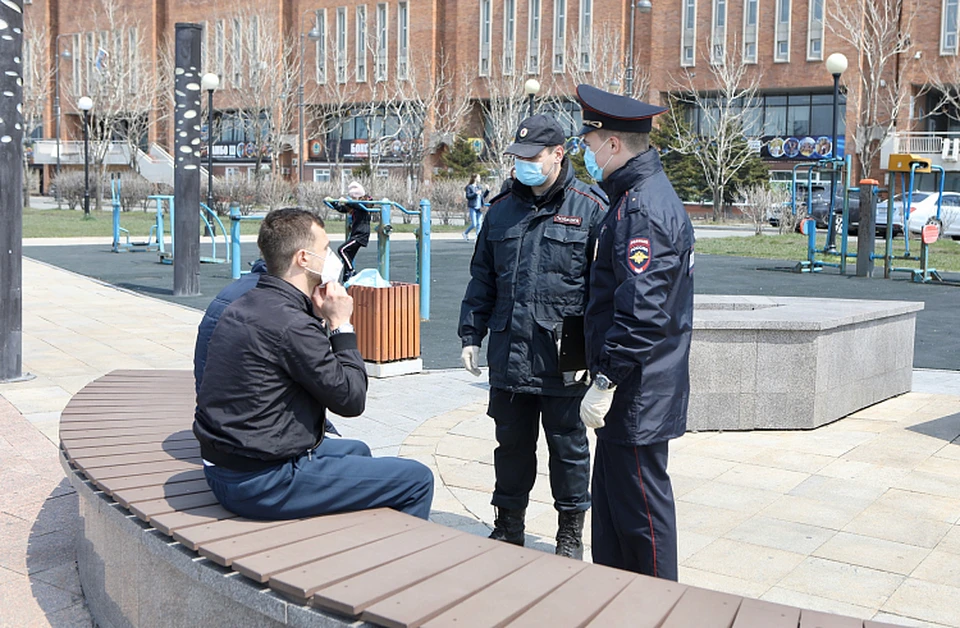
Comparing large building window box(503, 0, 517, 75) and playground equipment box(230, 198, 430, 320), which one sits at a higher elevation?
large building window box(503, 0, 517, 75)

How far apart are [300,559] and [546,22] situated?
56.4 metres

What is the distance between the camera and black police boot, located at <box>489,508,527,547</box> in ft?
15.1

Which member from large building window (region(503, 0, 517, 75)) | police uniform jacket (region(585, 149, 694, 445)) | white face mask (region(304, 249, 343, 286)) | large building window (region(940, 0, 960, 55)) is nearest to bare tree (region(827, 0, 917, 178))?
large building window (region(940, 0, 960, 55))

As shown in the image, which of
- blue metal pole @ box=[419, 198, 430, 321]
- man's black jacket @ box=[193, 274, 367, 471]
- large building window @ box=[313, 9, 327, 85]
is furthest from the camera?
large building window @ box=[313, 9, 327, 85]

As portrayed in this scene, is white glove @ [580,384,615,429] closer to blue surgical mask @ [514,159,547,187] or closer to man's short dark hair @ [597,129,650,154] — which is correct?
man's short dark hair @ [597,129,650,154]

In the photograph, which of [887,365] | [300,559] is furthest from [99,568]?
[887,365]

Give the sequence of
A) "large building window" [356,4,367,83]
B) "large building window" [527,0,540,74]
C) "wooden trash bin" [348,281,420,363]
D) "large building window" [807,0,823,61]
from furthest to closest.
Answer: "large building window" [356,4,367,83] → "large building window" [527,0,540,74] → "large building window" [807,0,823,61] → "wooden trash bin" [348,281,420,363]

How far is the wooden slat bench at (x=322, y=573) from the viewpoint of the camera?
2.77m

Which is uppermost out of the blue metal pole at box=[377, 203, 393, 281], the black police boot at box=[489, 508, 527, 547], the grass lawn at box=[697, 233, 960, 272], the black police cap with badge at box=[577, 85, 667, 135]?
the black police cap with badge at box=[577, 85, 667, 135]

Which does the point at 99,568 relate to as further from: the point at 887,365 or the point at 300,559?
the point at 887,365

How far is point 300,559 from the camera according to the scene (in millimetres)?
3129

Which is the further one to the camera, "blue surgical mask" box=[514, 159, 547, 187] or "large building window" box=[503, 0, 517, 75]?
"large building window" box=[503, 0, 517, 75]

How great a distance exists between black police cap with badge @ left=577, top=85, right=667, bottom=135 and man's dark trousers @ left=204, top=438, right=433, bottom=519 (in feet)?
4.69

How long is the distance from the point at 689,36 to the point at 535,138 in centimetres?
5194
